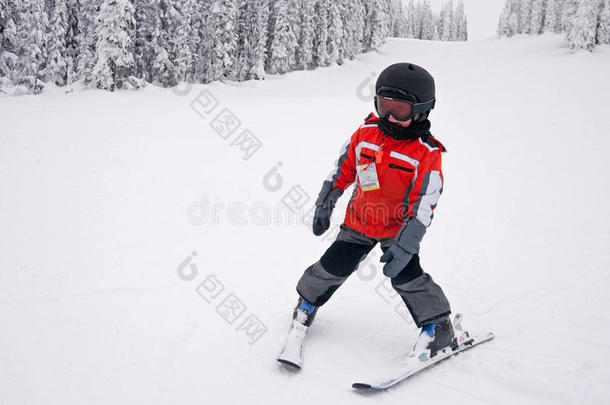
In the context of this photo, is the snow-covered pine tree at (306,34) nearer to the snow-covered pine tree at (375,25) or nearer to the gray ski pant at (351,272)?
the snow-covered pine tree at (375,25)

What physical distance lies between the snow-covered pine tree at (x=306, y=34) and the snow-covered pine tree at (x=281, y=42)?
7.70 ft

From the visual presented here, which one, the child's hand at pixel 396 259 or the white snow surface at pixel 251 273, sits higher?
the child's hand at pixel 396 259

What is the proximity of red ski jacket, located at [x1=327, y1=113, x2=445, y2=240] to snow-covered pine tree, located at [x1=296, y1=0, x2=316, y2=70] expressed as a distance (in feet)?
118

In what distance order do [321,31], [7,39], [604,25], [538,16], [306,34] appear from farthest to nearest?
[538,16] < [321,31] < [306,34] < [604,25] < [7,39]

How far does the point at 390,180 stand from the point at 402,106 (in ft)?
1.75

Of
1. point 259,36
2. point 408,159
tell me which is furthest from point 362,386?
point 259,36

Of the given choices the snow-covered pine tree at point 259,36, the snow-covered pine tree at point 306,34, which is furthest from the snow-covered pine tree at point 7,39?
the snow-covered pine tree at point 306,34

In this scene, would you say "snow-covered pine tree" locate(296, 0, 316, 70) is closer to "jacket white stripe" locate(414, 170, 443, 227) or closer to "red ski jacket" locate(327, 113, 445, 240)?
"red ski jacket" locate(327, 113, 445, 240)

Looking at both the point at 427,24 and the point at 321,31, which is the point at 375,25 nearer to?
the point at 321,31

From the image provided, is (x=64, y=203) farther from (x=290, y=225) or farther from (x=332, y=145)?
(x=332, y=145)

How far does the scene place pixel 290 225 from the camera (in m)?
5.27

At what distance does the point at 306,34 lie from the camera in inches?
1410

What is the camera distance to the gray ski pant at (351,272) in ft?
8.95

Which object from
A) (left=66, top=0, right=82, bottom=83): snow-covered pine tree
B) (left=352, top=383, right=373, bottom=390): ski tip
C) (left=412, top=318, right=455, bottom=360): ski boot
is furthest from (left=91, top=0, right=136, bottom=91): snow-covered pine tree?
(left=352, top=383, right=373, bottom=390): ski tip
